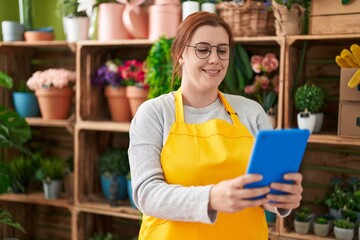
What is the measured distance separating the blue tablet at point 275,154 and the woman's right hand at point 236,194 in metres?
0.02

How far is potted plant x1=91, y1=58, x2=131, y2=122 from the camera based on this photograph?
2539 mm

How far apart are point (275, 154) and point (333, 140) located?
44.9 inches

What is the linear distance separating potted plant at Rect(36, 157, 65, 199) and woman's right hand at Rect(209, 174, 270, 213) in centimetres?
187

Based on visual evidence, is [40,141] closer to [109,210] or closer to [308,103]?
[109,210]

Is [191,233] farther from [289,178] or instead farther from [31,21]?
[31,21]

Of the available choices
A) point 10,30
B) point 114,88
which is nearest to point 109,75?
point 114,88

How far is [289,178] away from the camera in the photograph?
3.46 ft

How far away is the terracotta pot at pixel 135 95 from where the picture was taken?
8.02ft

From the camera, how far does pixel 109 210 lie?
2.53 meters

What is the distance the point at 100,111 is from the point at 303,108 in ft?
3.97

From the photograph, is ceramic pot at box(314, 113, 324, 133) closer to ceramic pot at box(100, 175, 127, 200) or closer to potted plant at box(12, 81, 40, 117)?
ceramic pot at box(100, 175, 127, 200)

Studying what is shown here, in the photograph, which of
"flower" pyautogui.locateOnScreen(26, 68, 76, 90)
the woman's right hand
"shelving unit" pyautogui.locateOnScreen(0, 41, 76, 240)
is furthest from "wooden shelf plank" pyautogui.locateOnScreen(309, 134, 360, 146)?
"shelving unit" pyautogui.locateOnScreen(0, 41, 76, 240)

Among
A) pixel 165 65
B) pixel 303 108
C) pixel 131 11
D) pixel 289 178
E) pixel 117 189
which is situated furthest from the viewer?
pixel 117 189

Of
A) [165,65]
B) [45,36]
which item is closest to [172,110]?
[165,65]
